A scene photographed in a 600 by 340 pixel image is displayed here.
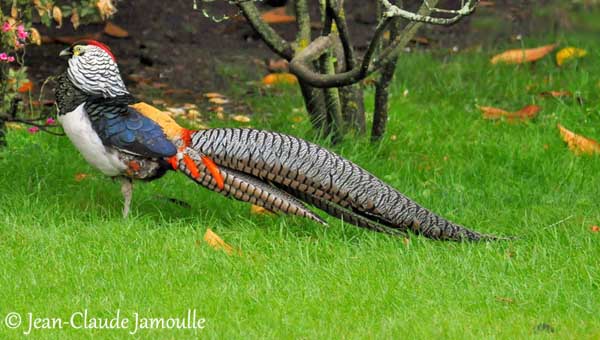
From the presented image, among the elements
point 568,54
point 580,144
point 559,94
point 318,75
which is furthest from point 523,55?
point 318,75

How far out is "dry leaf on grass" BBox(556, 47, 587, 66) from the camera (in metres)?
8.77

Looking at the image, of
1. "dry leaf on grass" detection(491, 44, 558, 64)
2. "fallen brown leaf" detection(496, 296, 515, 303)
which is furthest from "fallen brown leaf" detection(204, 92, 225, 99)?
"fallen brown leaf" detection(496, 296, 515, 303)

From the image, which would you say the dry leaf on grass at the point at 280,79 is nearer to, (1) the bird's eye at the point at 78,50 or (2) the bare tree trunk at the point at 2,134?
(2) the bare tree trunk at the point at 2,134

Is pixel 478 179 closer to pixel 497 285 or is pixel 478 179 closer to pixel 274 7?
pixel 497 285

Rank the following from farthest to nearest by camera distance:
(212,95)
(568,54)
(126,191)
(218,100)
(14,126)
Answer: (568,54) < (212,95) < (218,100) < (14,126) < (126,191)

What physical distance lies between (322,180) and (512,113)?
109 inches

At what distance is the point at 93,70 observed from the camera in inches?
233

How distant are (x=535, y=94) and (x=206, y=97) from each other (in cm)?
236

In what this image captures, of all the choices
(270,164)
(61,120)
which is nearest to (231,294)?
(270,164)

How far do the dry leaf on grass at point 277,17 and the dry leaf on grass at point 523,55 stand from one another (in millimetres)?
1799

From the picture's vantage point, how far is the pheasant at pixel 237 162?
5703mm

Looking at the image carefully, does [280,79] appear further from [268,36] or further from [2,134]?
[2,134]

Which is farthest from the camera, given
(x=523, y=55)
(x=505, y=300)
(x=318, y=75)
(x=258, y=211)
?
(x=523, y=55)

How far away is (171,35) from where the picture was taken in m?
9.71
